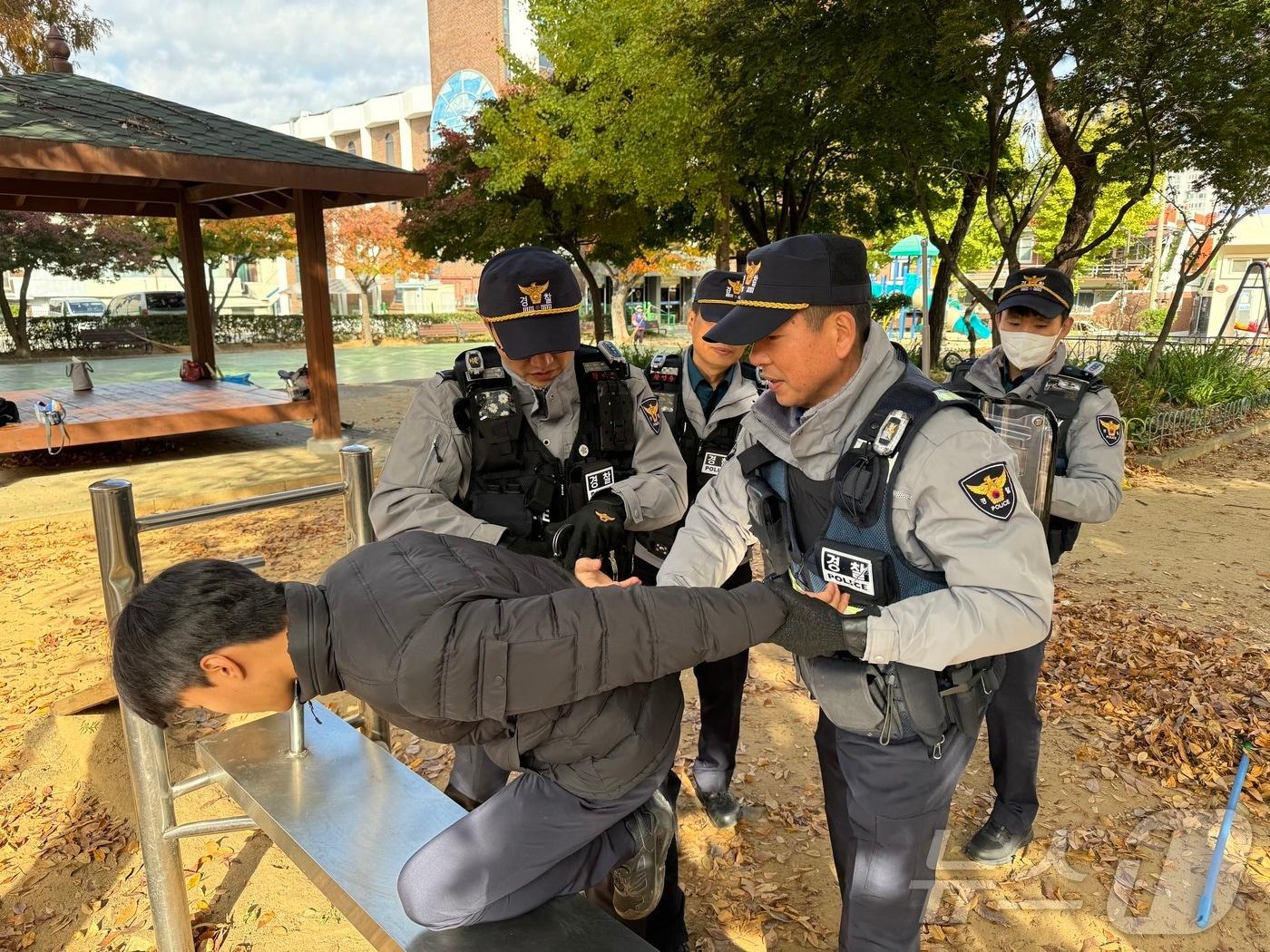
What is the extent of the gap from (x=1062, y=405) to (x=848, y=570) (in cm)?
150

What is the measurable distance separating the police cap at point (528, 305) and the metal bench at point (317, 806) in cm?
74

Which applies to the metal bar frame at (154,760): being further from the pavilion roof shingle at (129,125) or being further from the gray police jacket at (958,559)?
the pavilion roof shingle at (129,125)

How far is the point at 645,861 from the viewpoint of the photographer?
1860mm

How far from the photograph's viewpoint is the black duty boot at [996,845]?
9.37 feet

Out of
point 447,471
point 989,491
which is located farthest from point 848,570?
point 447,471

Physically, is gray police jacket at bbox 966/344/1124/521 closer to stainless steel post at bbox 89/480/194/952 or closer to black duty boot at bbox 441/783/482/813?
black duty boot at bbox 441/783/482/813

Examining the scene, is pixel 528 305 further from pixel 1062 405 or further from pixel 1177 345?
pixel 1177 345

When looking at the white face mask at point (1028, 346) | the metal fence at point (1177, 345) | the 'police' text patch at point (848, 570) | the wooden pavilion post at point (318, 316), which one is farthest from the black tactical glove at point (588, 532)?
the metal fence at point (1177, 345)

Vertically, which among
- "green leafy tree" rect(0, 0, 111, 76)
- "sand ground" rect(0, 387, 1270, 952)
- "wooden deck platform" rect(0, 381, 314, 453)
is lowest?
"sand ground" rect(0, 387, 1270, 952)

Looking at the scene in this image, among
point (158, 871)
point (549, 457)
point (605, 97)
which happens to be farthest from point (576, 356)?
point (605, 97)

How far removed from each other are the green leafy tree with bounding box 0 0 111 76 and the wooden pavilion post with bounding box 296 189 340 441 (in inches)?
360

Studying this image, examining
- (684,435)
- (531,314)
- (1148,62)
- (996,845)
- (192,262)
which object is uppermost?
(1148,62)

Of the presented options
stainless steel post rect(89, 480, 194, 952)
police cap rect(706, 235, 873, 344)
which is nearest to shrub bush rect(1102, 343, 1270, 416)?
police cap rect(706, 235, 873, 344)

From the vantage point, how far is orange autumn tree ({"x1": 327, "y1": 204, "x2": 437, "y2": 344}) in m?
30.1
